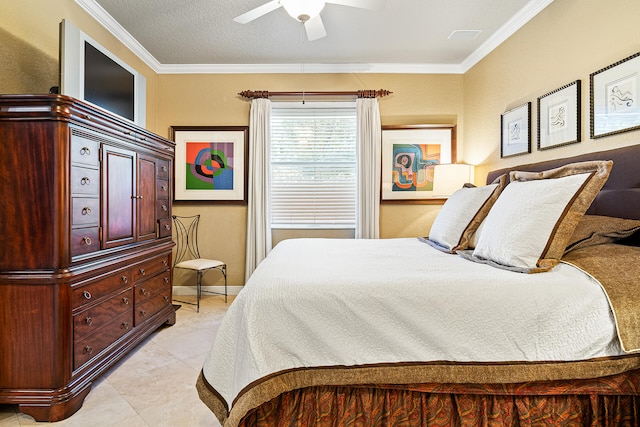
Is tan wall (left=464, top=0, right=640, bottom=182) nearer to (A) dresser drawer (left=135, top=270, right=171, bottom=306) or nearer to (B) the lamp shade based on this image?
(B) the lamp shade

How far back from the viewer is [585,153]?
2.24 meters

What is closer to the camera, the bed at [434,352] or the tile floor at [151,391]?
the bed at [434,352]

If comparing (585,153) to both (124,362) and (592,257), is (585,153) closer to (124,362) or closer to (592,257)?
(592,257)

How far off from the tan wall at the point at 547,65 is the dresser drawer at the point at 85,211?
3.17 m

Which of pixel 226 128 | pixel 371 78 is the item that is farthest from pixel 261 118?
pixel 371 78

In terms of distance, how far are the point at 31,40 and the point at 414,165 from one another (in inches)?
141

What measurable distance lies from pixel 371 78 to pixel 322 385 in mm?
3554

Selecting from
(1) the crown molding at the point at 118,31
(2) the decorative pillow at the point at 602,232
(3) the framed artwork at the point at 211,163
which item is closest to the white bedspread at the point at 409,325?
(2) the decorative pillow at the point at 602,232

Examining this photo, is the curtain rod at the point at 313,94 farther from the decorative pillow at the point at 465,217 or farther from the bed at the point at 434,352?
the bed at the point at 434,352

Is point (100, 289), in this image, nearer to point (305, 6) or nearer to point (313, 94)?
point (305, 6)

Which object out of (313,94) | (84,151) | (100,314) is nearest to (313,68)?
(313,94)

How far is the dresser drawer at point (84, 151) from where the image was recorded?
181 centimetres

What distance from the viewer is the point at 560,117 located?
8.08 feet

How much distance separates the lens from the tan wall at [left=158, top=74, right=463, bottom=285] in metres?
3.96
